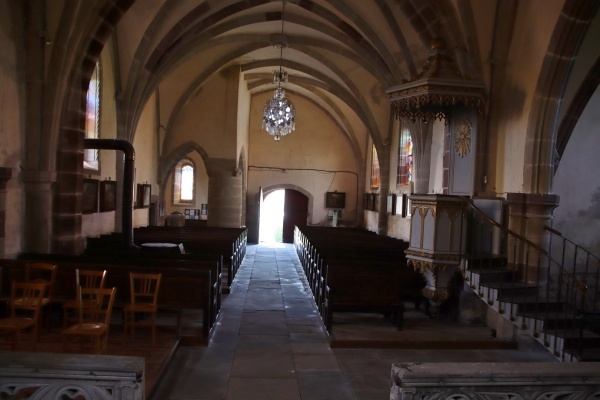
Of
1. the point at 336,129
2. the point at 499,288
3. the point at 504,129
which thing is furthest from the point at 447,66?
the point at 336,129

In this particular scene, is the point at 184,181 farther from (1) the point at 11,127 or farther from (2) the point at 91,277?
(2) the point at 91,277

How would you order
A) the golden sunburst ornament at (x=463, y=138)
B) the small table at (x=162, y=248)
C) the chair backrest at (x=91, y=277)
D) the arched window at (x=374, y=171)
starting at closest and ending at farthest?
the chair backrest at (x=91, y=277) < the golden sunburst ornament at (x=463, y=138) < the small table at (x=162, y=248) < the arched window at (x=374, y=171)

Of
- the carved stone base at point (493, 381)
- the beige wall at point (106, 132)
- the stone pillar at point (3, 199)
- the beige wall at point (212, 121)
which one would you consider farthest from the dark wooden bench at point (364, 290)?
the beige wall at point (212, 121)

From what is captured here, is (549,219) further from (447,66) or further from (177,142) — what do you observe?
(177,142)

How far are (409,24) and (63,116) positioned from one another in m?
7.03

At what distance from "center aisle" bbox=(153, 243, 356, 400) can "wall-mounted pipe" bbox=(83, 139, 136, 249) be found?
2.24 metres

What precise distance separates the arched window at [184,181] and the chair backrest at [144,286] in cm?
1660

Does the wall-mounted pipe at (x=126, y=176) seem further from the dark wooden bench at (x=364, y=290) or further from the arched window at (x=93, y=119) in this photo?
the dark wooden bench at (x=364, y=290)

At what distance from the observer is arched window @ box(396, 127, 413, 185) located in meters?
16.2

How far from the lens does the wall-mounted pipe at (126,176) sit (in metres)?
9.75

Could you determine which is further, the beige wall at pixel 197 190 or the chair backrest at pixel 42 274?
the beige wall at pixel 197 190

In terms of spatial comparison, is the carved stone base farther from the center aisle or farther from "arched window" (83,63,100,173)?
"arched window" (83,63,100,173)

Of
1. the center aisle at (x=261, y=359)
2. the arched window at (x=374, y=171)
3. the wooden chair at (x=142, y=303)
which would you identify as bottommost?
the center aisle at (x=261, y=359)

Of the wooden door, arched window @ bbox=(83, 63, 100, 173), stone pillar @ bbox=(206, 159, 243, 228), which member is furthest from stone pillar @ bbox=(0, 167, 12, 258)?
the wooden door
